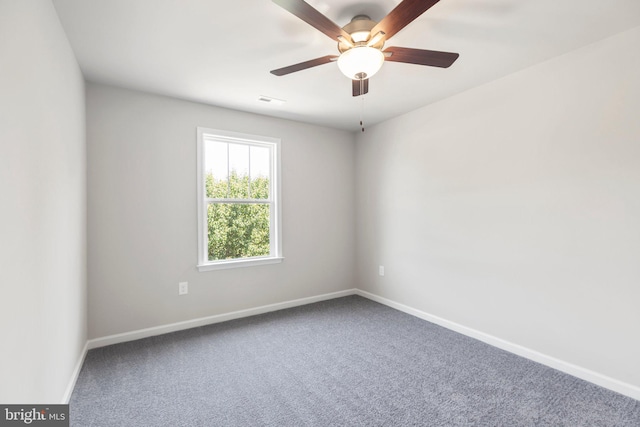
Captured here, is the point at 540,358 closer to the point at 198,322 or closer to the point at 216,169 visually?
the point at 198,322

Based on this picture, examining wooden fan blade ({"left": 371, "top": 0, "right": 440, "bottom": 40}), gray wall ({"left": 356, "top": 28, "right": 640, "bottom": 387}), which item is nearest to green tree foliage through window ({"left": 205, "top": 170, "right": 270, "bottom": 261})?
gray wall ({"left": 356, "top": 28, "right": 640, "bottom": 387})

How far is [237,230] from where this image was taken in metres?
3.55

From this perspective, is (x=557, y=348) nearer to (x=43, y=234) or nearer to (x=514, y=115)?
(x=514, y=115)

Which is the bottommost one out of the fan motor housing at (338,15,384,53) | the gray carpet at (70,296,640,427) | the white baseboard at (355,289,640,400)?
the gray carpet at (70,296,640,427)

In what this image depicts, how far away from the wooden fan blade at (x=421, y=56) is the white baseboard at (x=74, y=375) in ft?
9.74

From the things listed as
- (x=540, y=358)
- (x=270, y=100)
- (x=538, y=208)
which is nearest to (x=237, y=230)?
(x=270, y=100)

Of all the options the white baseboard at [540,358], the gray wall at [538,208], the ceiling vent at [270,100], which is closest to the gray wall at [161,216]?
the ceiling vent at [270,100]

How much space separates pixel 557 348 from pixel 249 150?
3.52 m

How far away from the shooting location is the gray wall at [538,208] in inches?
79.4

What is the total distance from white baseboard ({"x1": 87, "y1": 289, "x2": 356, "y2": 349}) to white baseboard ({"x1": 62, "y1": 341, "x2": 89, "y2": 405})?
14 cm

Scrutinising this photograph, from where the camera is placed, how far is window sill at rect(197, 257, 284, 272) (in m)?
3.24

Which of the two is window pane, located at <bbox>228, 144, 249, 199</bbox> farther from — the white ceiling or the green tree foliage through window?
the white ceiling

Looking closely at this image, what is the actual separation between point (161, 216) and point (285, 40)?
208 cm

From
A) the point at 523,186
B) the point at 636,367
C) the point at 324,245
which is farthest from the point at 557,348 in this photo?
the point at 324,245
